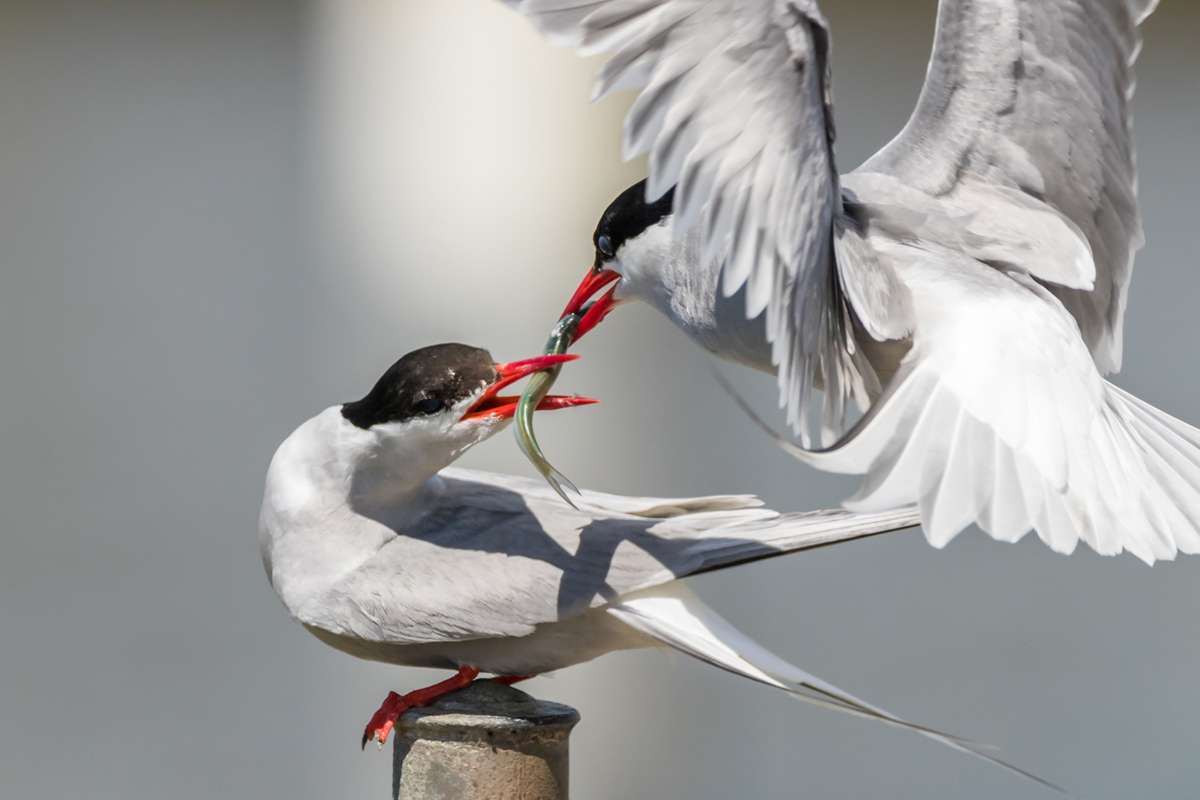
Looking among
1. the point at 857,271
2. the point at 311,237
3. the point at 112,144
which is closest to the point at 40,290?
the point at 112,144

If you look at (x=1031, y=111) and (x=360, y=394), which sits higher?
(x=1031, y=111)

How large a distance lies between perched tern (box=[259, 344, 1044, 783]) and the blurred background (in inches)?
48.4

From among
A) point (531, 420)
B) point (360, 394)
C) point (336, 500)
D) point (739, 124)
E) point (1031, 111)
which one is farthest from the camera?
point (360, 394)

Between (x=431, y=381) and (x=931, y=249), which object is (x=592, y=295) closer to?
(x=431, y=381)

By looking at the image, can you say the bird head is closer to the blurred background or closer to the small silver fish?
the small silver fish

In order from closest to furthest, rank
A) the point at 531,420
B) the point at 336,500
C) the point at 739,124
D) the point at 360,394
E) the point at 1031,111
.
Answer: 1. the point at 739,124
2. the point at 531,420
3. the point at 336,500
4. the point at 1031,111
5. the point at 360,394

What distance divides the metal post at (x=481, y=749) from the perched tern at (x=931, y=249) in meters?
0.39

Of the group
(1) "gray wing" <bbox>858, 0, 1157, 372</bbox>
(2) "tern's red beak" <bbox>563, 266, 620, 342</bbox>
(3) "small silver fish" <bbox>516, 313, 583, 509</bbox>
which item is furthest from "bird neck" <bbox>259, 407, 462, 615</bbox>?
(1) "gray wing" <bbox>858, 0, 1157, 372</bbox>

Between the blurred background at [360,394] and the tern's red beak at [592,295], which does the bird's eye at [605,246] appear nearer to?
the tern's red beak at [592,295]

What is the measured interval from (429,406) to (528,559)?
0.18 metres

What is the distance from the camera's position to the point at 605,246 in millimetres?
1714

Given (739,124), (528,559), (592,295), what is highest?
(739,124)

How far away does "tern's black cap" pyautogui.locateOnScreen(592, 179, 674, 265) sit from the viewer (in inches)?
65.7

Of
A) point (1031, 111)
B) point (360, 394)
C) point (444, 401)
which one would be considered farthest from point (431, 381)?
point (360, 394)
